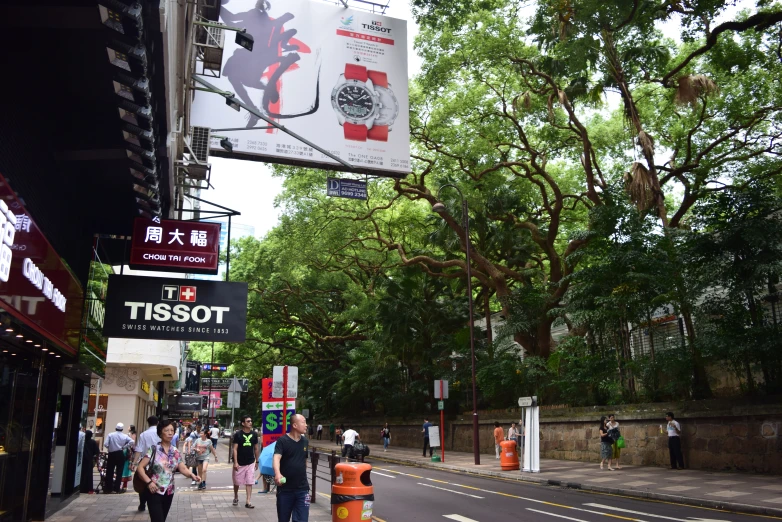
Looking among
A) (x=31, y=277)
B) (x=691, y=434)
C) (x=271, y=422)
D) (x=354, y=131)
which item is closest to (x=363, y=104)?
(x=354, y=131)

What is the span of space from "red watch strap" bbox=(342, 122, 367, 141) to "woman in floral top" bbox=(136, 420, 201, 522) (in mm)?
9601

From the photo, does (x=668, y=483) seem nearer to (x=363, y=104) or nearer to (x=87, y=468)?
(x=363, y=104)

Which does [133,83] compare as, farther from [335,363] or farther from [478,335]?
[335,363]

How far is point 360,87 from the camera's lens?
16.0 metres

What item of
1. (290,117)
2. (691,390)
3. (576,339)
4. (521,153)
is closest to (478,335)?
(521,153)

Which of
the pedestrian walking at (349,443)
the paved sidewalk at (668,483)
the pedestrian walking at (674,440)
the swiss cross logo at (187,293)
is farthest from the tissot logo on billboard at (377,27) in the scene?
the pedestrian walking at (349,443)

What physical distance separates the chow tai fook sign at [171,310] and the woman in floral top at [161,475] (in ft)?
7.69

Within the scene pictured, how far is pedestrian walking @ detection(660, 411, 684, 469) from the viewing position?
679 inches

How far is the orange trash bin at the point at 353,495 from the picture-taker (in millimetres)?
7777

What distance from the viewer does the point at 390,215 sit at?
31.7 meters

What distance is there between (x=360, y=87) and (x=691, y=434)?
1295 cm

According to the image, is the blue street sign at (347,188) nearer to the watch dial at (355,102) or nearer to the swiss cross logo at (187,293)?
the watch dial at (355,102)

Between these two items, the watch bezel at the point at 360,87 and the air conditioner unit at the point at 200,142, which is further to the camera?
the watch bezel at the point at 360,87

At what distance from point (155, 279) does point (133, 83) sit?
4.53 meters
